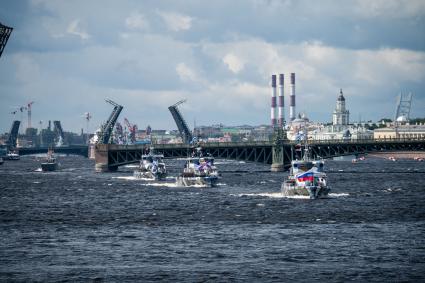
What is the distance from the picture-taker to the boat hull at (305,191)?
363 feet

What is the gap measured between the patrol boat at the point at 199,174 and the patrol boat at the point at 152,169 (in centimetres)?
2083

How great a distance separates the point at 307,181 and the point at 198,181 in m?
37.2

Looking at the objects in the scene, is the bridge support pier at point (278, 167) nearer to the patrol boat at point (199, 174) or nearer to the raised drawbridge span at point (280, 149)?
the raised drawbridge span at point (280, 149)

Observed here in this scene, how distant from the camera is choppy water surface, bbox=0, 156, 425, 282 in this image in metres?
56.8

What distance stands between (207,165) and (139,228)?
70617 mm

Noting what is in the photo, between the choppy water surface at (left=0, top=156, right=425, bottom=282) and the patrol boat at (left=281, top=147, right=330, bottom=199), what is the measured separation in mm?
1462

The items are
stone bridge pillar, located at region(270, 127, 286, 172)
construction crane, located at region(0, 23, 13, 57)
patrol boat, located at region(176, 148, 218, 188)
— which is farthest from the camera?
stone bridge pillar, located at region(270, 127, 286, 172)

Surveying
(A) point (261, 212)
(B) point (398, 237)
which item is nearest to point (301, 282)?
(B) point (398, 237)

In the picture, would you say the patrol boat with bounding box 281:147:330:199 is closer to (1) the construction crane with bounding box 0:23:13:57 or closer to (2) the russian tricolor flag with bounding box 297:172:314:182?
(2) the russian tricolor flag with bounding box 297:172:314:182

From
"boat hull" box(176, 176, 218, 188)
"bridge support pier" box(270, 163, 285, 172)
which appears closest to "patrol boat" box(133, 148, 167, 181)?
"bridge support pier" box(270, 163, 285, 172)

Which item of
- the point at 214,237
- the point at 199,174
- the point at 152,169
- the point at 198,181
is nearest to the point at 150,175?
the point at 152,169

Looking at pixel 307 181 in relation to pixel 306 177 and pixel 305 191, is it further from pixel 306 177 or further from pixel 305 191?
pixel 305 191

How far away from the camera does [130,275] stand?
5572cm

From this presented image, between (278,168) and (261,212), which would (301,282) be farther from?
(278,168)
